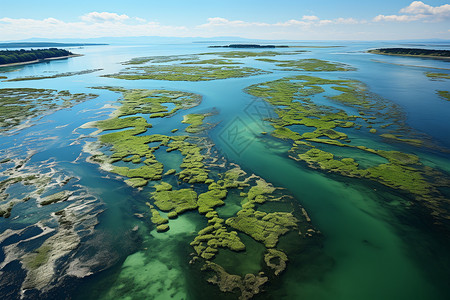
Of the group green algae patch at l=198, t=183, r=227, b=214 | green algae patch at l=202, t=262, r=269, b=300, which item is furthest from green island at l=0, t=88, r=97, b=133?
green algae patch at l=202, t=262, r=269, b=300

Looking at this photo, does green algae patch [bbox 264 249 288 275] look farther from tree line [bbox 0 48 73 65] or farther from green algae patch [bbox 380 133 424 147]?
tree line [bbox 0 48 73 65]

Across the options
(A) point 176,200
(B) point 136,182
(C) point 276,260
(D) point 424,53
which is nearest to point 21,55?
(B) point 136,182

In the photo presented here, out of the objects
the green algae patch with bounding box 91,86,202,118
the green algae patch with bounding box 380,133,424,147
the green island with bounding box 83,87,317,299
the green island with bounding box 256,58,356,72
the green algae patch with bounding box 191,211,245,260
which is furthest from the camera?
the green island with bounding box 256,58,356,72

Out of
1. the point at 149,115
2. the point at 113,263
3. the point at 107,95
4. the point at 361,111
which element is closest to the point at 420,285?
the point at 113,263

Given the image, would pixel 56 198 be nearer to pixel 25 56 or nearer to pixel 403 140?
pixel 403 140

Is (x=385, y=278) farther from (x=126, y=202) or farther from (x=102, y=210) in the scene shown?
(x=102, y=210)

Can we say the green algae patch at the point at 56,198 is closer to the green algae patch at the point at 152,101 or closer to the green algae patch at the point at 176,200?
the green algae patch at the point at 176,200

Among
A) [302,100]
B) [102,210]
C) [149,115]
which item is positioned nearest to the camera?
[102,210]
